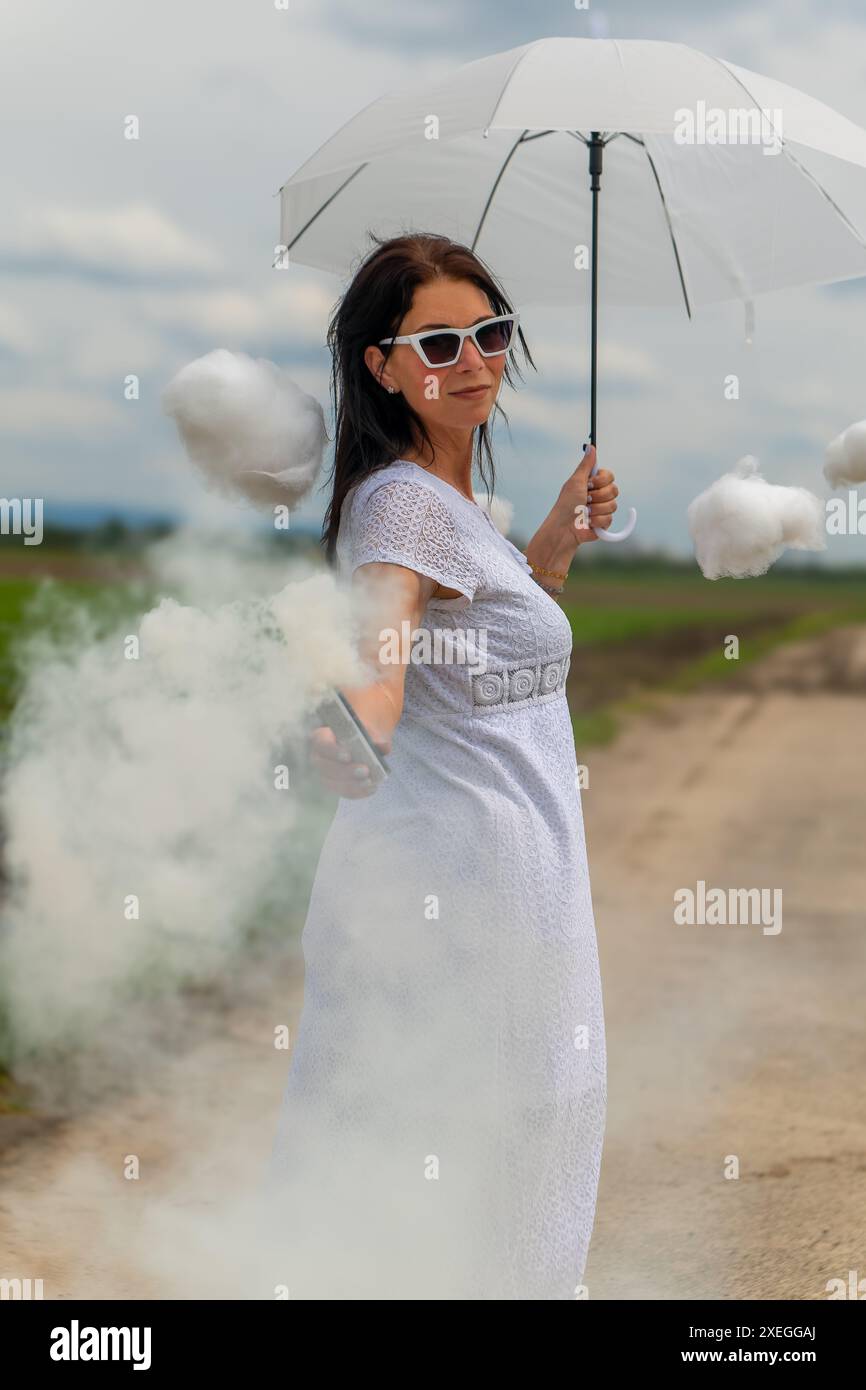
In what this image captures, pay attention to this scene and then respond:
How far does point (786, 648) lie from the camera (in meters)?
28.4

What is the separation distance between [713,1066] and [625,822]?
458 centimetres

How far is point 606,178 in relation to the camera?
3.33 m

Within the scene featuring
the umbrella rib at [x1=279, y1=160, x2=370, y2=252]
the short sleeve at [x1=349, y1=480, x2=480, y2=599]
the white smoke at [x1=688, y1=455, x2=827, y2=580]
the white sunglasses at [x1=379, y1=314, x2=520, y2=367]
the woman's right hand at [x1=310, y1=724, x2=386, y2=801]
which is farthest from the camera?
the umbrella rib at [x1=279, y1=160, x2=370, y2=252]

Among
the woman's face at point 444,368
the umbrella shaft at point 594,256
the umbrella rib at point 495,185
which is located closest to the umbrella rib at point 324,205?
the umbrella rib at point 495,185

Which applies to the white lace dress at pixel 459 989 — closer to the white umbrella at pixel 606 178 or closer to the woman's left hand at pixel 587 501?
the woman's left hand at pixel 587 501

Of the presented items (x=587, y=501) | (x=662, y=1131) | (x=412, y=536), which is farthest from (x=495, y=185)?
(x=662, y=1131)

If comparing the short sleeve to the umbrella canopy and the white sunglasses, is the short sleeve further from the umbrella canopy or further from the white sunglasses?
the umbrella canopy

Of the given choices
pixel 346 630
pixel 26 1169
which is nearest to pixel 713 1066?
pixel 26 1169

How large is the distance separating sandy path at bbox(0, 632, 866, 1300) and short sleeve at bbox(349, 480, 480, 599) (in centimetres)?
131

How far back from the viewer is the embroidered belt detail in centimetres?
234

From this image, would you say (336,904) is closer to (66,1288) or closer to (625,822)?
(66,1288)

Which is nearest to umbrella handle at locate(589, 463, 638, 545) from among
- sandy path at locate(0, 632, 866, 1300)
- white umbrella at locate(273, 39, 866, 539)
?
white umbrella at locate(273, 39, 866, 539)

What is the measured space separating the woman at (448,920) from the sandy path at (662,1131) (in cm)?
38

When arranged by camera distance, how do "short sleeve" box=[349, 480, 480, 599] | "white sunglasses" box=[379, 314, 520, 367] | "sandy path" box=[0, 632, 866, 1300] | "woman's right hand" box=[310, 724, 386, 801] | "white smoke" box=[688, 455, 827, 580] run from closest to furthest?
"woman's right hand" box=[310, 724, 386, 801] < "short sleeve" box=[349, 480, 480, 599] < "white sunglasses" box=[379, 314, 520, 367] < "white smoke" box=[688, 455, 827, 580] < "sandy path" box=[0, 632, 866, 1300]
